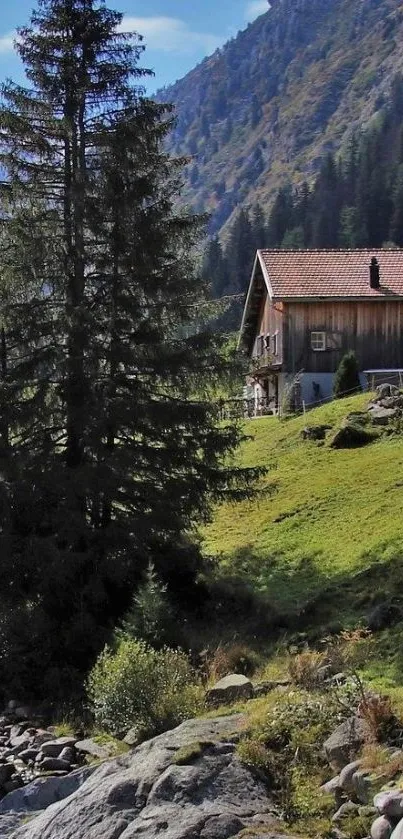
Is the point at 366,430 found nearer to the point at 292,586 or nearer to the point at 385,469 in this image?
the point at 385,469

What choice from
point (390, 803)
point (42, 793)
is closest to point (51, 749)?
point (42, 793)

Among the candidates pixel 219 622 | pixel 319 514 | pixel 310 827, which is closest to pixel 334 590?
pixel 219 622

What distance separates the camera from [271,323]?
44.1 meters

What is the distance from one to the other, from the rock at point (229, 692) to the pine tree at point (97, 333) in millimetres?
4532

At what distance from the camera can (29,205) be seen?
17375mm

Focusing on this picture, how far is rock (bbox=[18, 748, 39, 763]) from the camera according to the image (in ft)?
40.7

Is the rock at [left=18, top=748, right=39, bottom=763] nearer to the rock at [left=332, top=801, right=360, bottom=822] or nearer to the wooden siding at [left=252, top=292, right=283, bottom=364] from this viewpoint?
the rock at [left=332, top=801, right=360, bottom=822]

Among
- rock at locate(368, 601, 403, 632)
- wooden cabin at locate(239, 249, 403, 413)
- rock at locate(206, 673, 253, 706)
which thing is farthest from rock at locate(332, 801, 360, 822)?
wooden cabin at locate(239, 249, 403, 413)

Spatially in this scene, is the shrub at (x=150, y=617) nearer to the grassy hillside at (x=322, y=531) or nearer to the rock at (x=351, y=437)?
the grassy hillside at (x=322, y=531)

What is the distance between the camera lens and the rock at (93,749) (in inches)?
463

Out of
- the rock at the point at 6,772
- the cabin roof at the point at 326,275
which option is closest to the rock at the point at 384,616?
the rock at the point at 6,772

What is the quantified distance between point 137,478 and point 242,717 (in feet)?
26.4

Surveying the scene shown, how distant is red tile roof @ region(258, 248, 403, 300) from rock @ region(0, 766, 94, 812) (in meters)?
30.9

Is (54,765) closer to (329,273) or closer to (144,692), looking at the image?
(144,692)
